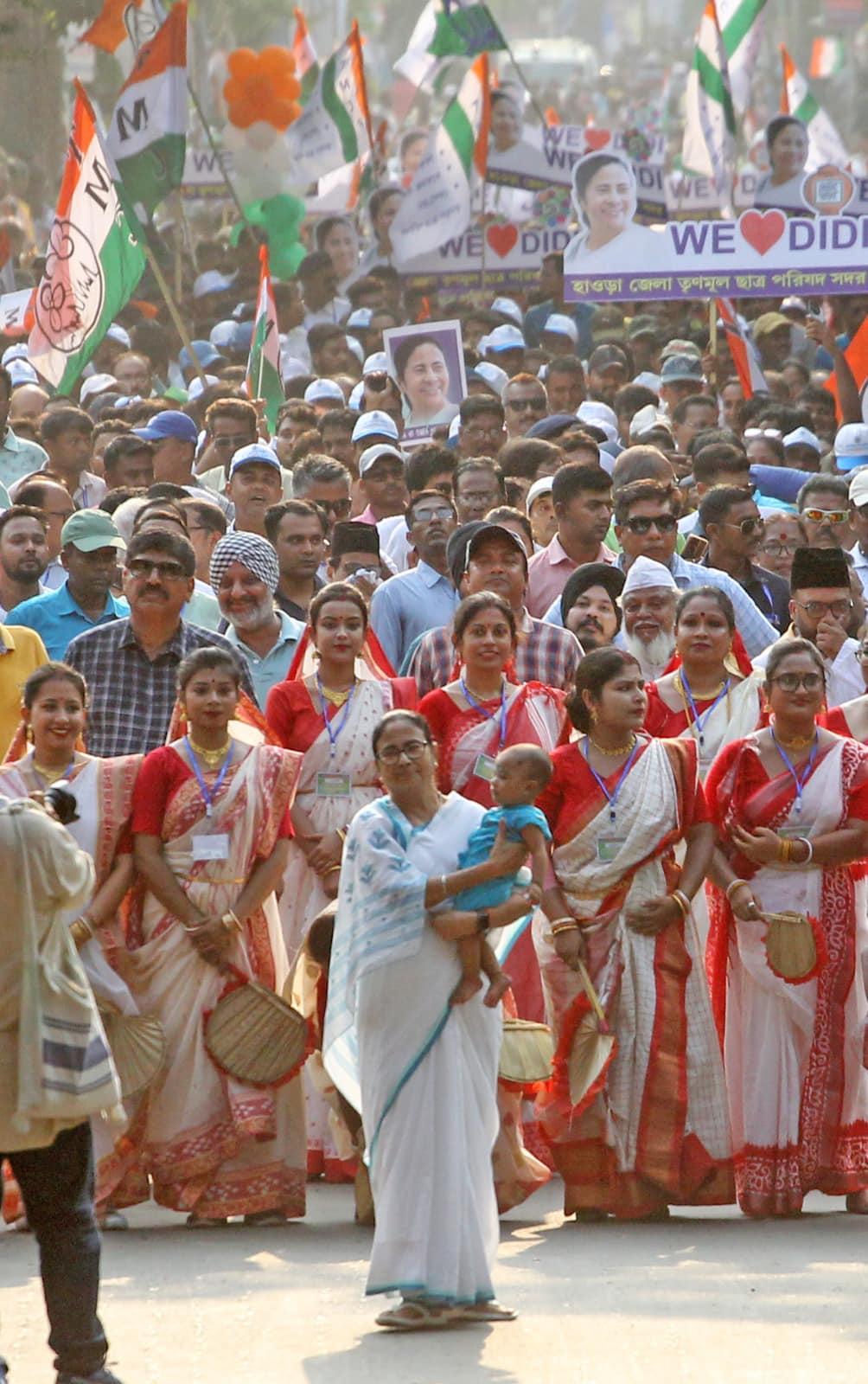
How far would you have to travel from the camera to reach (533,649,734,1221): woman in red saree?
711 cm

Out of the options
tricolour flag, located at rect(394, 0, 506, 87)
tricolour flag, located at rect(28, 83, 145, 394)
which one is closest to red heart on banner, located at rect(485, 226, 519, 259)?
tricolour flag, located at rect(394, 0, 506, 87)

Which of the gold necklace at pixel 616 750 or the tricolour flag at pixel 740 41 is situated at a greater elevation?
the tricolour flag at pixel 740 41

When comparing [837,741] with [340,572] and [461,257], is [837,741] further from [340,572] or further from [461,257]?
[461,257]

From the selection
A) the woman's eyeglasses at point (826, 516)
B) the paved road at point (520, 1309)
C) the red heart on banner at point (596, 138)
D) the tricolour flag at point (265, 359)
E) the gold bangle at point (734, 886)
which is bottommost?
the paved road at point (520, 1309)

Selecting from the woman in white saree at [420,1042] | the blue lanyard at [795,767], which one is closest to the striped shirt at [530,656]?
the blue lanyard at [795,767]

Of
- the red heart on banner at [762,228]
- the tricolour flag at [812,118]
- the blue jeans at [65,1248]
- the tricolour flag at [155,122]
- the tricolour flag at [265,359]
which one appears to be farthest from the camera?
the tricolour flag at [812,118]

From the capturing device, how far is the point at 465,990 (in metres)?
5.98

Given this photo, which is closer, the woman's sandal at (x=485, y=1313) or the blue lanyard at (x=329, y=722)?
→ the woman's sandal at (x=485, y=1313)

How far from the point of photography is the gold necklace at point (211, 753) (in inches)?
282

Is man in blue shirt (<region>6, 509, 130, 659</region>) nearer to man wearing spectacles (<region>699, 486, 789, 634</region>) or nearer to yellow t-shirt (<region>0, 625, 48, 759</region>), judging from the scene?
yellow t-shirt (<region>0, 625, 48, 759</region>)

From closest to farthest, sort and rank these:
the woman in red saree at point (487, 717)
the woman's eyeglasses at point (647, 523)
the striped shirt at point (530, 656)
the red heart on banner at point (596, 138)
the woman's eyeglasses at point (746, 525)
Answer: the woman in red saree at point (487, 717) < the striped shirt at point (530, 656) < the woman's eyeglasses at point (647, 523) < the woman's eyeglasses at point (746, 525) < the red heart on banner at point (596, 138)

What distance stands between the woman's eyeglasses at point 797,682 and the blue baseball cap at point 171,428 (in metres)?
4.79

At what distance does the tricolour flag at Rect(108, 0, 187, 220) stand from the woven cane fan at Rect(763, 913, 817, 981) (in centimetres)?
Result: 829

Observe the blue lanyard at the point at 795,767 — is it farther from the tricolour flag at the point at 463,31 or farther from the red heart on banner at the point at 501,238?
A: the tricolour flag at the point at 463,31
